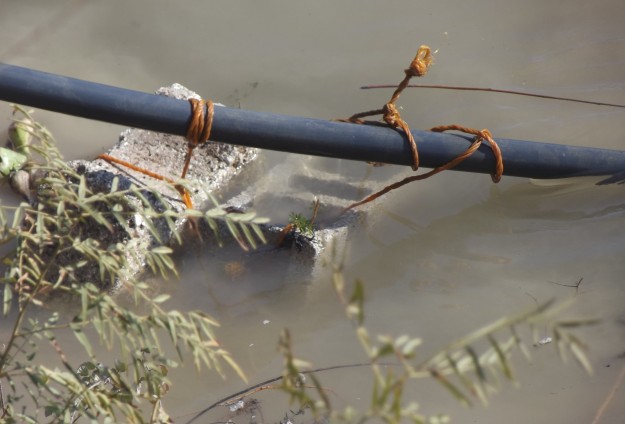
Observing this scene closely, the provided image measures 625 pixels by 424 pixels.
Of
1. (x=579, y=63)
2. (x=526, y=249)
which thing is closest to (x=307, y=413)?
(x=526, y=249)

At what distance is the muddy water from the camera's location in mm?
2662

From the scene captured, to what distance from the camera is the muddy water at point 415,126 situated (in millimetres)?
2662

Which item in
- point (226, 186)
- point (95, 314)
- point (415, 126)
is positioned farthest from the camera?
point (415, 126)

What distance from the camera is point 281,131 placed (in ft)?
9.35

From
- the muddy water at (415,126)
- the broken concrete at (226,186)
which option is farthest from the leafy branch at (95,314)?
the broken concrete at (226,186)

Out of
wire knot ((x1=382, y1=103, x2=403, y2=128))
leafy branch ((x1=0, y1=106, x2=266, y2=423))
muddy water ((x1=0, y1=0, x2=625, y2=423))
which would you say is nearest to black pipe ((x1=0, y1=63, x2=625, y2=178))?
wire knot ((x1=382, y1=103, x2=403, y2=128))

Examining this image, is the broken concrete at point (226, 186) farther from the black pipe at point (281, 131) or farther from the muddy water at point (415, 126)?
the black pipe at point (281, 131)

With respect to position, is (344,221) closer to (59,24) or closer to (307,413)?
(307,413)

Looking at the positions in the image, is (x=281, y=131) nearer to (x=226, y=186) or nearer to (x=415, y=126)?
(x=226, y=186)

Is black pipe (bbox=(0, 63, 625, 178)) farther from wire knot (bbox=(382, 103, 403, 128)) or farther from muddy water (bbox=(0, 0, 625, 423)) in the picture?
muddy water (bbox=(0, 0, 625, 423))

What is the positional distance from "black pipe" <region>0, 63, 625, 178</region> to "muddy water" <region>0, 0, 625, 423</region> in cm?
31

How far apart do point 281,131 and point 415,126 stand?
1.01 m

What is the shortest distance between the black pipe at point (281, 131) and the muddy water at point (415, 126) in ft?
1.02

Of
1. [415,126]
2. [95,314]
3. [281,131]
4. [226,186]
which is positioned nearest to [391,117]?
[281,131]
